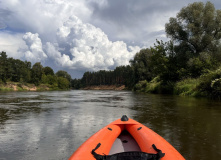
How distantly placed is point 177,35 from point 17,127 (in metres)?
23.7

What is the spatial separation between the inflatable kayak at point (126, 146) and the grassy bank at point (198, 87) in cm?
1231

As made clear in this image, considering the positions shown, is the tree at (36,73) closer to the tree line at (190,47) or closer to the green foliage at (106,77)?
the green foliage at (106,77)

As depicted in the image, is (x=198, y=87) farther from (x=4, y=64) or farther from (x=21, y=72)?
(x=21, y=72)

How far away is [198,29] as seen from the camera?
77.0 feet

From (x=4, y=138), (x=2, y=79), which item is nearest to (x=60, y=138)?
(x=4, y=138)

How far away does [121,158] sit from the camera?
2.99m

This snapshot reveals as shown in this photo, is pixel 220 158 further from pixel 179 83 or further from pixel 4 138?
pixel 179 83

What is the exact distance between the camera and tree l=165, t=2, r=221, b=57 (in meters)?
23.1

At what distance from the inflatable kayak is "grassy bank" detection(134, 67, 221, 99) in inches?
485

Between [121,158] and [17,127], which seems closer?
[121,158]

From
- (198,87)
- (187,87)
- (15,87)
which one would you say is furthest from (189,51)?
(15,87)

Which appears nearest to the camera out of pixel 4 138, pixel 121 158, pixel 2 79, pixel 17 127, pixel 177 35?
pixel 121 158

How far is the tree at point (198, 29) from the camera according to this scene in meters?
23.1

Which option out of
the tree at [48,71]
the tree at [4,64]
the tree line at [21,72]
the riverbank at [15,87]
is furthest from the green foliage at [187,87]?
the tree at [48,71]
